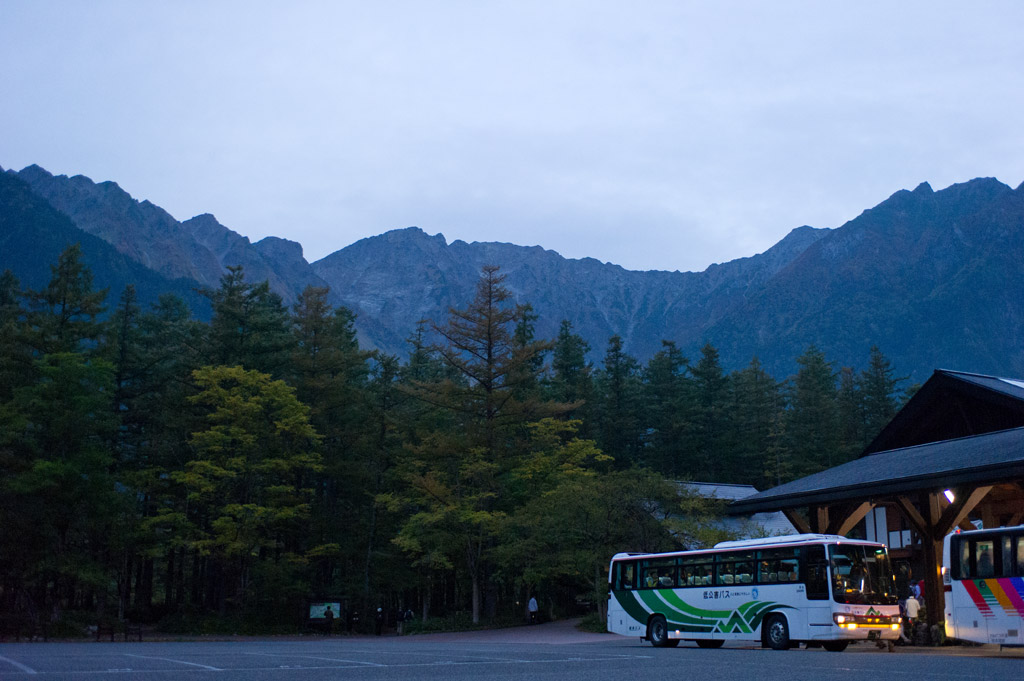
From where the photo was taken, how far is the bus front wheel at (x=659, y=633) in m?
22.3

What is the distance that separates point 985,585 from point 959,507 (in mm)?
2946

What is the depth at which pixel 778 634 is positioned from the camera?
1927 cm

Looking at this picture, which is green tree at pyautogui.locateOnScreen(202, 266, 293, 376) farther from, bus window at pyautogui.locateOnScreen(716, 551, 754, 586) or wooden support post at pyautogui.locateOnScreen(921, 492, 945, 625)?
wooden support post at pyautogui.locateOnScreen(921, 492, 945, 625)

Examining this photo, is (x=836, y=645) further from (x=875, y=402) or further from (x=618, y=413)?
(x=875, y=402)

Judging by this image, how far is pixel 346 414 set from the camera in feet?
154

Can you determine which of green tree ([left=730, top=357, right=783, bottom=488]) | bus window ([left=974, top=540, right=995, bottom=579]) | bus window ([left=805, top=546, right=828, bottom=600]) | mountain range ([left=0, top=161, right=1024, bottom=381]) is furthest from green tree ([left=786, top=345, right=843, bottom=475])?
mountain range ([left=0, top=161, right=1024, bottom=381])

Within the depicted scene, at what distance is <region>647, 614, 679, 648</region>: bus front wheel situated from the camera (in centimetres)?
2233

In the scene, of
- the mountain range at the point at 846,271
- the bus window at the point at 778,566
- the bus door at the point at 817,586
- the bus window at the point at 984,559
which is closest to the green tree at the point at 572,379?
the bus window at the point at 778,566

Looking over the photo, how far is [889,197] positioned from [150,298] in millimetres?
154371

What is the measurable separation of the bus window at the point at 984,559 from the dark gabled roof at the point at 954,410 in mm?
6553

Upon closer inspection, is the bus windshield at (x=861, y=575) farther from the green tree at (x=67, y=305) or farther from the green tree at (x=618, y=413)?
the green tree at (x=618, y=413)

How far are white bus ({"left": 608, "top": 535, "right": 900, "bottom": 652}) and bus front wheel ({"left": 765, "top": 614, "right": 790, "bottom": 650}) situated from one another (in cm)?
2

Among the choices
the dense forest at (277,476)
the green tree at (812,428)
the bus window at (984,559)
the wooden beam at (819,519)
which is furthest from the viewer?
the green tree at (812,428)

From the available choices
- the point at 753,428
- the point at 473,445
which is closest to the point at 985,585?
the point at 473,445
